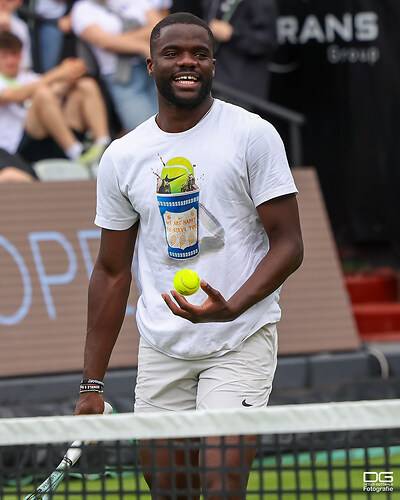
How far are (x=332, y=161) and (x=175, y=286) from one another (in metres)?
7.15

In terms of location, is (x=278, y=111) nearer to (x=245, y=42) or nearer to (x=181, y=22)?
(x=245, y=42)

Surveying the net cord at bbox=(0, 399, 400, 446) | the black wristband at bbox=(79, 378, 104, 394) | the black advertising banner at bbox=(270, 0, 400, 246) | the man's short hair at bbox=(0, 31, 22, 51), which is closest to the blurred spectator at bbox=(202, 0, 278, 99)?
the black advertising banner at bbox=(270, 0, 400, 246)

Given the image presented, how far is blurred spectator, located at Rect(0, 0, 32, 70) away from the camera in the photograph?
26.7ft

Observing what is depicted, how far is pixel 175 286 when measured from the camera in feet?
10.7

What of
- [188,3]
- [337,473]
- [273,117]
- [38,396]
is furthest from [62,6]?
[337,473]

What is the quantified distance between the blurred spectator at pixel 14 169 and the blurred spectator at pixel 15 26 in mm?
736

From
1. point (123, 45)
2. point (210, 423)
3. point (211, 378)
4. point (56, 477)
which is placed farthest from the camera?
point (123, 45)

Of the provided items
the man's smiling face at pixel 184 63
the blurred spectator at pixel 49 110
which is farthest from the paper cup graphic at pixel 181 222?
the blurred spectator at pixel 49 110

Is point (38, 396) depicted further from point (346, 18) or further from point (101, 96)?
point (346, 18)

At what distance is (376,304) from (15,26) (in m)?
4.07

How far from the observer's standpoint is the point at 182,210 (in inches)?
135

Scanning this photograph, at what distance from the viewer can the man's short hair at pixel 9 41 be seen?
8047 mm

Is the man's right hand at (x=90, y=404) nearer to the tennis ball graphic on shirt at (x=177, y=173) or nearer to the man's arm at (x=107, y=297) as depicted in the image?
the man's arm at (x=107, y=297)

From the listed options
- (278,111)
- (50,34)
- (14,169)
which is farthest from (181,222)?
(50,34)
